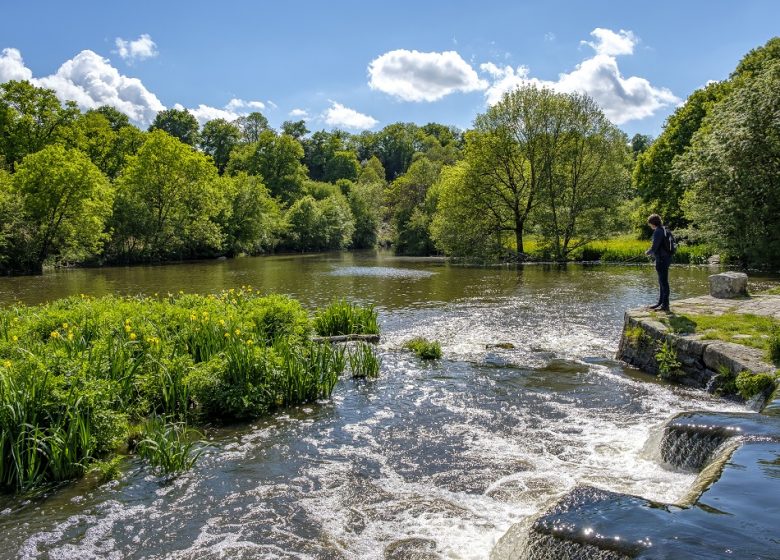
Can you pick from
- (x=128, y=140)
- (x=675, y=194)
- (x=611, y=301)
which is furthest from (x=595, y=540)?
(x=128, y=140)

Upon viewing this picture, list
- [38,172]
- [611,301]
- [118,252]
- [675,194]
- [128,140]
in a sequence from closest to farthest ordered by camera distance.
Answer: [611,301] → [38,172] → [675,194] → [118,252] → [128,140]

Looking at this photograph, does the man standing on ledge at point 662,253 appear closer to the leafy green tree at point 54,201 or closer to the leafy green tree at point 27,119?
the leafy green tree at point 54,201

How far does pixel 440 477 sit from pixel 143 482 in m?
3.81

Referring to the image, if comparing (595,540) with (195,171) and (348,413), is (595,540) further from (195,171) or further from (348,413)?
(195,171)

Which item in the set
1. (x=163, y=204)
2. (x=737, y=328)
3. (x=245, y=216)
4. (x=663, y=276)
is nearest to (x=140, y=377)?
(x=737, y=328)

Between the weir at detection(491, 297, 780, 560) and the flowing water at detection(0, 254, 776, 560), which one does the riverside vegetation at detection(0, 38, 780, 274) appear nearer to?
the flowing water at detection(0, 254, 776, 560)

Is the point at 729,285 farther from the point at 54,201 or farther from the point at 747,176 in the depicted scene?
the point at 54,201

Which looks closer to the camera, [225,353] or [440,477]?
[440,477]

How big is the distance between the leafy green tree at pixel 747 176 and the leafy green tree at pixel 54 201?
45169mm

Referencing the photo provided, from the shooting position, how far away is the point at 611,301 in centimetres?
2147

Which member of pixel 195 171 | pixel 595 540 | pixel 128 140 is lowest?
pixel 595 540

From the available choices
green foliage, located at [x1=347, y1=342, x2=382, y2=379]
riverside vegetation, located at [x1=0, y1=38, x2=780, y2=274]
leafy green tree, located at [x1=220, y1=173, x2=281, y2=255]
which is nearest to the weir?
green foliage, located at [x1=347, y1=342, x2=382, y2=379]

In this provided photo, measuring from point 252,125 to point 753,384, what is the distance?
123 meters

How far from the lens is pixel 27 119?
176 ft
